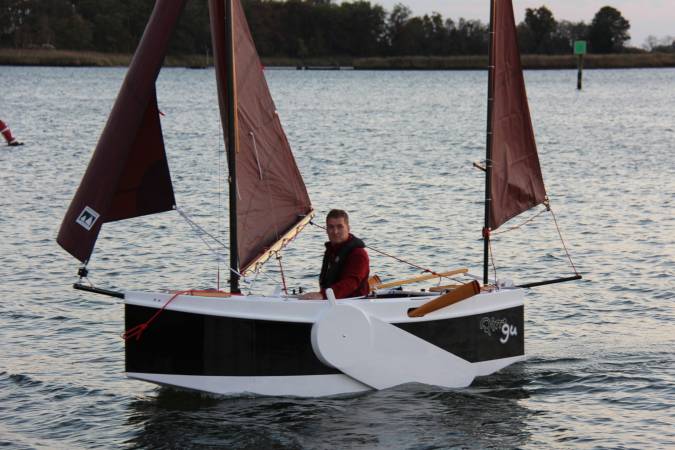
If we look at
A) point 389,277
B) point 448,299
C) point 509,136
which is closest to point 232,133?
point 448,299

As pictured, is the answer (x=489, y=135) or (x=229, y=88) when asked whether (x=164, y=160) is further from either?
(x=489, y=135)

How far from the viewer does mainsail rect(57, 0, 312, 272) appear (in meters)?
11.9

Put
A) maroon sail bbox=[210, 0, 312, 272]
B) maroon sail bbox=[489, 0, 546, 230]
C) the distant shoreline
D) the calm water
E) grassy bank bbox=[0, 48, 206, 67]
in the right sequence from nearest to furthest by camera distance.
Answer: the calm water < maroon sail bbox=[210, 0, 312, 272] < maroon sail bbox=[489, 0, 546, 230] < grassy bank bbox=[0, 48, 206, 67] < the distant shoreline

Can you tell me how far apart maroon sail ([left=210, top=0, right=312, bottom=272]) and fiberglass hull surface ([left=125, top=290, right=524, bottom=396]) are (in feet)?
2.81

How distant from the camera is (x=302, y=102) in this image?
299ft

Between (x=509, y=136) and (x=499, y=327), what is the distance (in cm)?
263

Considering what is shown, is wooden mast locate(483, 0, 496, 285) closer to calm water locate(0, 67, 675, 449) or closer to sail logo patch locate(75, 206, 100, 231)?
calm water locate(0, 67, 675, 449)

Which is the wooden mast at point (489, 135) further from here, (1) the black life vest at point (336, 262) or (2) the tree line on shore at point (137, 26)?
(2) the tree line on shore at point (137, 26)

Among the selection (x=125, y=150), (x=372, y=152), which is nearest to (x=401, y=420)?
(x=125, y=150)

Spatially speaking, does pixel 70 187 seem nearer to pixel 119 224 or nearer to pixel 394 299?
pixel 119 224

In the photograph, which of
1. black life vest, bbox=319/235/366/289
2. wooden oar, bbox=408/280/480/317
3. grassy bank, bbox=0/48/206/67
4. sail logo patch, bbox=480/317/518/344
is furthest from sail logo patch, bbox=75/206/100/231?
grassy bank, bbox=0/48/206/67

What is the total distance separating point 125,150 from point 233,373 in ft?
8.44

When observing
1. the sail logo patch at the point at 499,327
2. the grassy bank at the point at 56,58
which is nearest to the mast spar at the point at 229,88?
the sail logo patch at the point at 499,327

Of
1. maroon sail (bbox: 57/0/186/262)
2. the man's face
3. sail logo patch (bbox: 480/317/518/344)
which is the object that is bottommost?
sail logo patch (bbox: 480/317/518/344)
